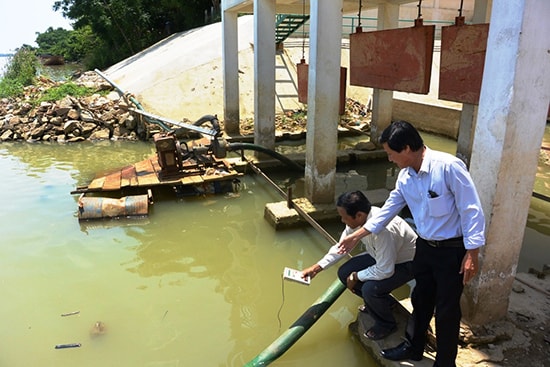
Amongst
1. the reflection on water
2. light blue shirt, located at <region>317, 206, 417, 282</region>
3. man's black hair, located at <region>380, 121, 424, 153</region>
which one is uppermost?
man's black hair, located at <region>380, 121, 424, 153</region>

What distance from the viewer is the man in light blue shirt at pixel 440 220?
2.27 metres

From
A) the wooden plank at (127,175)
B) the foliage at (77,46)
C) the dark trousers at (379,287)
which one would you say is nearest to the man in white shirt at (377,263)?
the dark trousers at (379,287)

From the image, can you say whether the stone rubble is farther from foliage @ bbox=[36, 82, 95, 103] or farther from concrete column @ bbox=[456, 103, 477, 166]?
concrete column @ bbox=[456, 103, 477, 166]

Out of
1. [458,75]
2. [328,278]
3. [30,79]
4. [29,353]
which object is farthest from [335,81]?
[30,79]

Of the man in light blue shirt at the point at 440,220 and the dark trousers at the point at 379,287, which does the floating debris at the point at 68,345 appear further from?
the man in light blue shirt at the point at 440,220

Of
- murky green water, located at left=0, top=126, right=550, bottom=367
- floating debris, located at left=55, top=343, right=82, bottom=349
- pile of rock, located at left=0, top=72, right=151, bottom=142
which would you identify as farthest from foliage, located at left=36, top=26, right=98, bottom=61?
floating debris, located at left=55, top=343, right=82, bottom=349

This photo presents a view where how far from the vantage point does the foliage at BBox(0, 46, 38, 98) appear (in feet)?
55.0

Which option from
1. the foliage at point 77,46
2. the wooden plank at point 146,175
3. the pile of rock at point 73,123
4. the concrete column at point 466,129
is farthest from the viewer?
the foliage at point 77,46

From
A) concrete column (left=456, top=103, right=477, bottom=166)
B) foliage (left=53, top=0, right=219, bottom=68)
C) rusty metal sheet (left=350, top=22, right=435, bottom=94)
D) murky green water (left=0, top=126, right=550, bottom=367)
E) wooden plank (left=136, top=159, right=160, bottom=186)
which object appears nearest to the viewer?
murky green water (left=0, top=126, right=550, bottom=367)

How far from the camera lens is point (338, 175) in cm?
813

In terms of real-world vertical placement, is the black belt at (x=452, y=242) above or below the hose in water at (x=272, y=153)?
above

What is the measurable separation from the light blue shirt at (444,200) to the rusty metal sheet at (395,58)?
3611 millimetres

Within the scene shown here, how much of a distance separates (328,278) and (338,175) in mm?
3851

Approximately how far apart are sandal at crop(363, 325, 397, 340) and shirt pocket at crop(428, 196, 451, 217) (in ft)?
4.19
